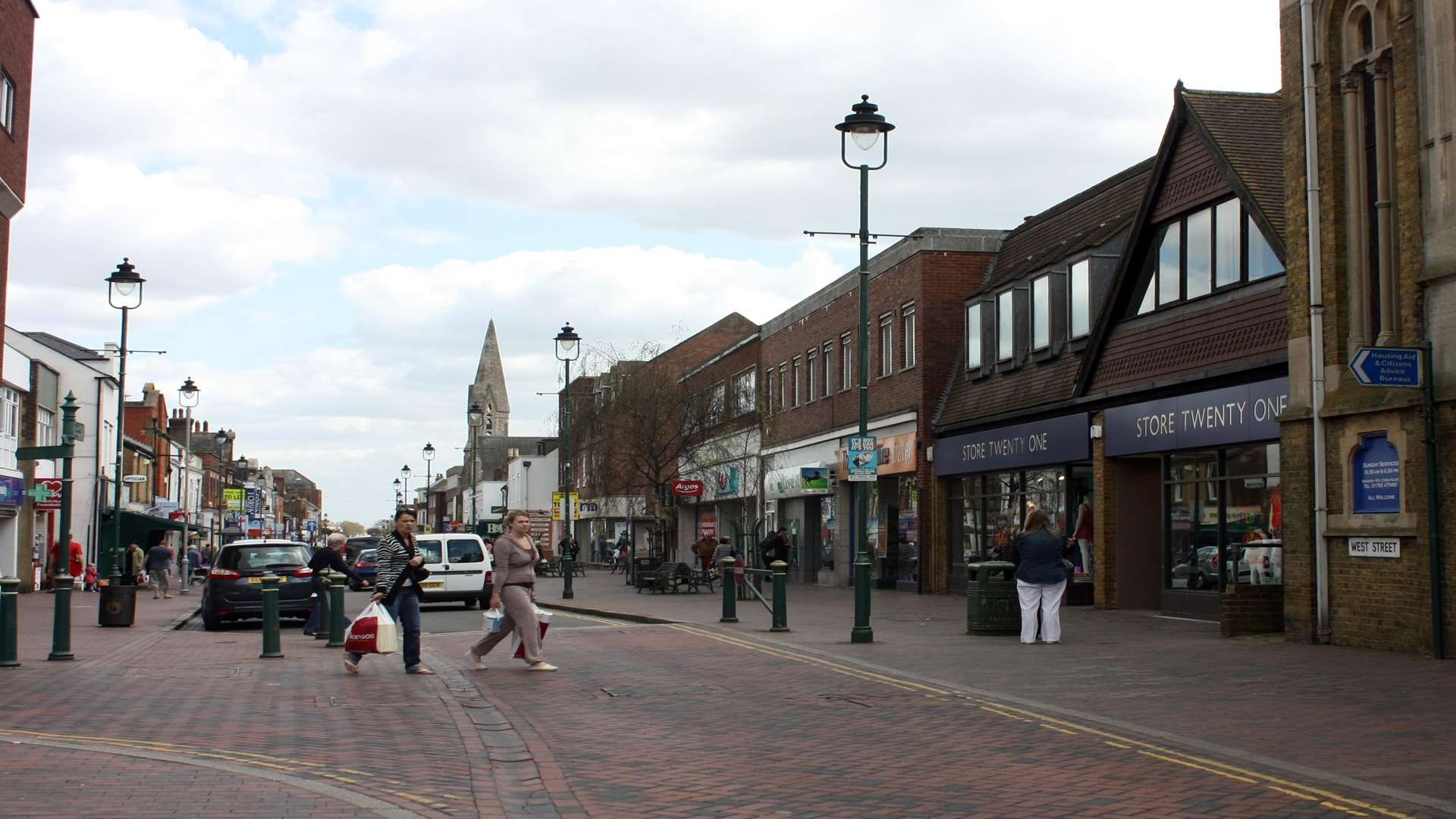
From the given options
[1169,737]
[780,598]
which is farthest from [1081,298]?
[1169,737]

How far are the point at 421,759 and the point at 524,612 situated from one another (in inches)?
236

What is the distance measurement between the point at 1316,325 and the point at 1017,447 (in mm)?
10544

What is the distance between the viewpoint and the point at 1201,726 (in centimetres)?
1049

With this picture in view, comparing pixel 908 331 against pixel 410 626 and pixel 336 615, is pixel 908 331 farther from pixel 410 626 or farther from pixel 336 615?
pixel 410 626

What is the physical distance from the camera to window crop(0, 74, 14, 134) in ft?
82.2

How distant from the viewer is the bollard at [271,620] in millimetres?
16969

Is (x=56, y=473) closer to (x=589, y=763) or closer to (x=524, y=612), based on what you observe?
(x=524, y=612)

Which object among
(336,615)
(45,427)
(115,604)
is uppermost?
(45,427)

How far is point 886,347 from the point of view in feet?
115

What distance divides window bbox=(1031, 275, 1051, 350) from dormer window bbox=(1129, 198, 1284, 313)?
3.36m

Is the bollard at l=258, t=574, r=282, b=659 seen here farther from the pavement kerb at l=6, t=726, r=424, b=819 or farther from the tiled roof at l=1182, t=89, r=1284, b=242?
the tiled roof at l=1182, t=89, r=1284, b=242

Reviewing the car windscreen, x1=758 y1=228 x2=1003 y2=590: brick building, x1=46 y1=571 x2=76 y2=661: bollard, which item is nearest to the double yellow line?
x1=46 y1=571 x2=76 y2=661: bollard

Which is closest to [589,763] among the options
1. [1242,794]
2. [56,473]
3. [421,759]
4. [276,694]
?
[421,759]

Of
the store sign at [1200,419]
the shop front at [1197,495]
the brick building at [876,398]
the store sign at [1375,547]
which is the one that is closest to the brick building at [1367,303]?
the store sign at [1375,547]
